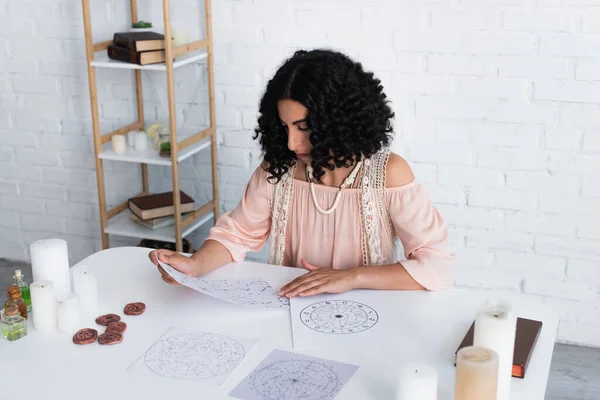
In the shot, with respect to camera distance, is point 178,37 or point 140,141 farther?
point 140,141

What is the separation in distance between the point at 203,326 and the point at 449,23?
56.7 inches

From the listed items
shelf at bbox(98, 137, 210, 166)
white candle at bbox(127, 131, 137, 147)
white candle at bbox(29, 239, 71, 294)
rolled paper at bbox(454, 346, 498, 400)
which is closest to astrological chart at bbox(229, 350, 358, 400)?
rolled paper at bbox(454, 346, 498, 400)

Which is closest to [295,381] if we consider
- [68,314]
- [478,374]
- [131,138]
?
[478,374]

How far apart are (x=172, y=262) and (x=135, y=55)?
1070 mm

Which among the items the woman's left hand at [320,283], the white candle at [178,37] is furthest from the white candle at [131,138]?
the woman's left hand at [320,283]

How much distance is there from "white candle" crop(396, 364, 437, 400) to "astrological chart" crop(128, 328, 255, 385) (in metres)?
0.33

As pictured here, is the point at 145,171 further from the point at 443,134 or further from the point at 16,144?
the point at 443,134

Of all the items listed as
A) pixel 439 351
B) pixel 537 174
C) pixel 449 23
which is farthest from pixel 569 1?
pixel 439 351

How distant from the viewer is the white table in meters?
1.27

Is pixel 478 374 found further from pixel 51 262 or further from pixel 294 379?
pixel 51 262

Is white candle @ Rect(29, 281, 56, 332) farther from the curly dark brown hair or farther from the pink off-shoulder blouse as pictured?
the curly dark brown hair

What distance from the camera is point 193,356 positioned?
1377mm

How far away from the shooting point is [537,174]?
251cm

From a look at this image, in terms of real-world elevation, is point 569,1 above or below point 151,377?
above
